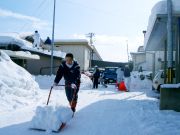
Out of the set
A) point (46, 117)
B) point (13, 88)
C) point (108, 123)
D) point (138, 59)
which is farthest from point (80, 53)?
point (46, 117)

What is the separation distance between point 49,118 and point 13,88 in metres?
4.84

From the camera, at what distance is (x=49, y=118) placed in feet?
21.5

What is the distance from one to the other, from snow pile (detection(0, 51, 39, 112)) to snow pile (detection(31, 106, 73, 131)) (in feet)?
9.25

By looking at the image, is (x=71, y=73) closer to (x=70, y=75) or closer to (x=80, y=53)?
(x=70, y=75)

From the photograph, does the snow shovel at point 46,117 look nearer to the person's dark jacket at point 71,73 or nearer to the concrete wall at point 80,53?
the person's dark jacket at point 71,73

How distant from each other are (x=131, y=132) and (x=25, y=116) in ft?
10.0

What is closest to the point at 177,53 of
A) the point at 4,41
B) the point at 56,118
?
the point at 56,118

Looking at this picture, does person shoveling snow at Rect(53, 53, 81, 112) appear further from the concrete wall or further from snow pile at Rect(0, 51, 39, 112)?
the concrete wall

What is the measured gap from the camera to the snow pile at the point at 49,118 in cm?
654

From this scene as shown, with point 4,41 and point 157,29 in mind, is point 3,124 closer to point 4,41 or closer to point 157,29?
point 157,29

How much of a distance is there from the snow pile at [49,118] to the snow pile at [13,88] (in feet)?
9.25

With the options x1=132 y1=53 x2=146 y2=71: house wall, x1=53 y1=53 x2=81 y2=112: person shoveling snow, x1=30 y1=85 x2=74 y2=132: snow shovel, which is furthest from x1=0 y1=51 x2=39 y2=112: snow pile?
x1=132 y1=53 x2=146 y2=71: house wall

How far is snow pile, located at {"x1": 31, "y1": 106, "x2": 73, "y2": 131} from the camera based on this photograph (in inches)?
257

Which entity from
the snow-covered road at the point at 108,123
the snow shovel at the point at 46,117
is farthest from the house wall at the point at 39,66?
the snow shovel at the point at 46,117
